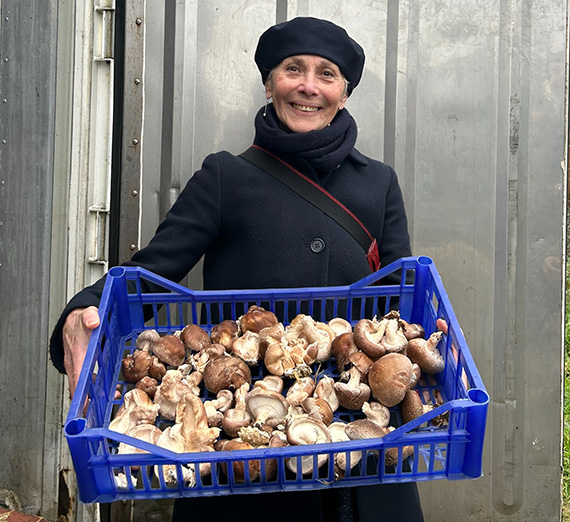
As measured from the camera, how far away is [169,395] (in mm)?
1459

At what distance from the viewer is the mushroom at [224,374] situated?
4.97 ft

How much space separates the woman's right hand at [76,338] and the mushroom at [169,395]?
0.22 m

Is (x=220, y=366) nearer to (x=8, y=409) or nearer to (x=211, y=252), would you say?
(x=211, y=252)

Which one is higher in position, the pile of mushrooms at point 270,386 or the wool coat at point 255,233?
the wool coat at point 255,233

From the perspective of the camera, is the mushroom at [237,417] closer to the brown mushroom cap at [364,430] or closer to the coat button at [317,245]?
the brown mushroom cap at [364,430]

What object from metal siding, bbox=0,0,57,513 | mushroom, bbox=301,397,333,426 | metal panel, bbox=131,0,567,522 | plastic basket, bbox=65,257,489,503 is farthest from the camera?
metal panel, bbox=131,0,567,522

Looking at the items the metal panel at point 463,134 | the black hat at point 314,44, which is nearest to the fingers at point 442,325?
the black hat at point 314,44

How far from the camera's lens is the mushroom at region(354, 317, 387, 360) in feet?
5.05

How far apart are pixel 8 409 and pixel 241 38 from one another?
5.68 ft

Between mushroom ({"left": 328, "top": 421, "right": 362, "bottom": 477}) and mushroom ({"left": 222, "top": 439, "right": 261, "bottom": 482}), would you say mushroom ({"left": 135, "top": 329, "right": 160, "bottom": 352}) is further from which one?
mushroom ({"left": 328, "top": 421, "right": 362, "bottom": 477})

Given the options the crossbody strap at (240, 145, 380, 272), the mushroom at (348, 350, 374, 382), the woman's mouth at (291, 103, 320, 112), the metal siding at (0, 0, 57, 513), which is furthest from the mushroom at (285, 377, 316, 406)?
the metal siding at (0, 0, 57, 513)

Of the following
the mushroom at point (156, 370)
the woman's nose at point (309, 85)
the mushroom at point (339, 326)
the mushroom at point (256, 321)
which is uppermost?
the woman's nose at point (309, 85)

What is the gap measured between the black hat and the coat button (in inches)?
21.6

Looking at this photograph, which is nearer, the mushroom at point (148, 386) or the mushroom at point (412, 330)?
the mushroom at point (148, 386)
